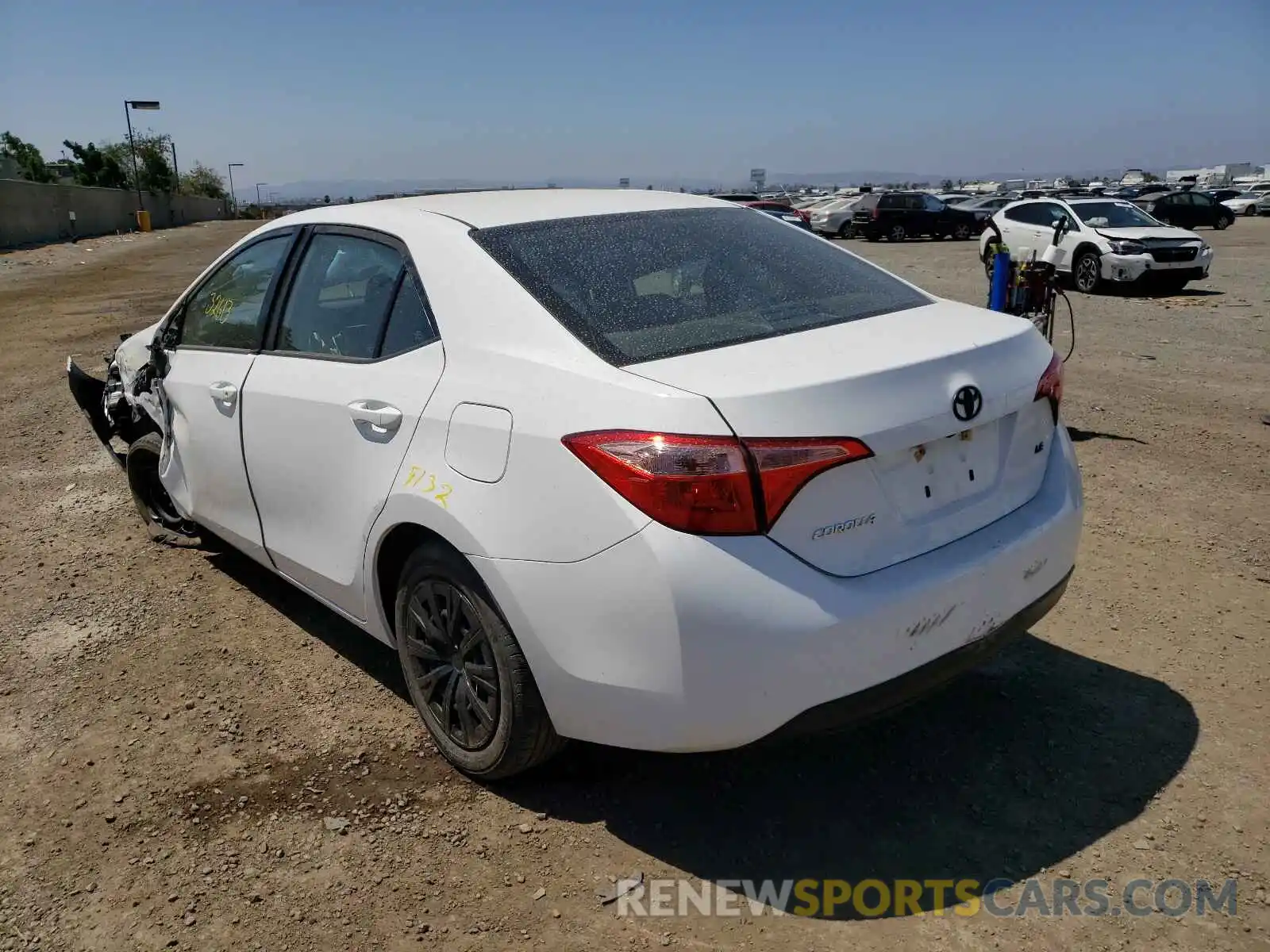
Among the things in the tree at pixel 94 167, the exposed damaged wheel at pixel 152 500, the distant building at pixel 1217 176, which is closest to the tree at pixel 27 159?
the tree at pixel 94 167

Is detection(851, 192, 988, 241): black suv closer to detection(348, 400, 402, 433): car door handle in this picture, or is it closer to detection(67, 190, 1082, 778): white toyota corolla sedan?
detection(67, 190, 1082, 778): white toyota corolla sedan

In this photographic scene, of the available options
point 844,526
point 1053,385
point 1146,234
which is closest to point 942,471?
point 844,526

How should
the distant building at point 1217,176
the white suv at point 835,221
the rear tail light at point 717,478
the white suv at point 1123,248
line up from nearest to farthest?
the rear tail light at point 717,478, the white suv at point 1123,248, the white suv at point 835,221, the distant building at point 1217,176

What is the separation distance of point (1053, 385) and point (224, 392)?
2932 millimetres

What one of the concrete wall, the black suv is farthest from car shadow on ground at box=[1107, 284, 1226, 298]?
the concrete wall

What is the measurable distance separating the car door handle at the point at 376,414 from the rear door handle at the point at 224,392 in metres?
0.89

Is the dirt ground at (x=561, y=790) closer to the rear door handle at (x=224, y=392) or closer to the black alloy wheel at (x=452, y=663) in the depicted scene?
the black alloy wheel at (x=452, y=663)

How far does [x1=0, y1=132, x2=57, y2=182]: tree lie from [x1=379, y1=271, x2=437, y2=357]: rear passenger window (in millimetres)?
73316

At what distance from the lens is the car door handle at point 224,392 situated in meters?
3.71

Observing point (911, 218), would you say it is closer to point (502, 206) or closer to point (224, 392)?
point (502, 206)

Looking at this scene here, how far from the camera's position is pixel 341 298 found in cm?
342

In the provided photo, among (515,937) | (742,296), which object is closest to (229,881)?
(515,937)

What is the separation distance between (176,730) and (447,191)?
2.25m

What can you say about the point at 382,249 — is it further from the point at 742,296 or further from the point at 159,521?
the point at 159,521
